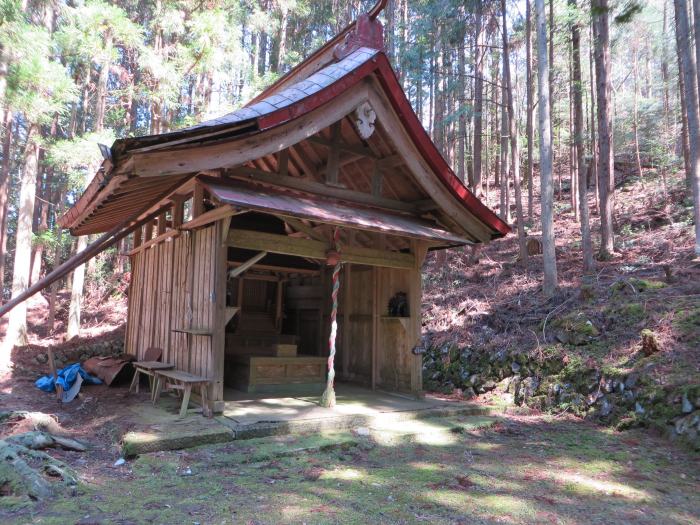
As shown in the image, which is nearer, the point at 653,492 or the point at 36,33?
the point at 653,492

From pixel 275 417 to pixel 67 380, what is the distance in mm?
4624

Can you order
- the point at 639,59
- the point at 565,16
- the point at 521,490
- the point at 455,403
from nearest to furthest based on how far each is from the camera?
the point at 521,490, the point at 455,403, the point at 565,16, the point at 639,59

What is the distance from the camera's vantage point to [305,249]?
6406 mm

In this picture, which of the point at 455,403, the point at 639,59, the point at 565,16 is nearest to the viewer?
the point at 455,403

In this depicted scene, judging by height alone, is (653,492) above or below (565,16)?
below

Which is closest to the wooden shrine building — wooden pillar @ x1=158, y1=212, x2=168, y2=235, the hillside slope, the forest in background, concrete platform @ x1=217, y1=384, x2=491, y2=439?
wooden pillar @ x1=158, y1=212, x2=168, y2=235

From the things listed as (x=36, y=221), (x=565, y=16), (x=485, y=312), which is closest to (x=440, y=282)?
(x=485, y=312)

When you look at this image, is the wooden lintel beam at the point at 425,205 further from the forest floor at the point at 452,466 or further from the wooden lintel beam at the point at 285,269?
the wooden lintel beam at the point at 285,269

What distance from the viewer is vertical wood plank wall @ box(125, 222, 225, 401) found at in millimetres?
5812

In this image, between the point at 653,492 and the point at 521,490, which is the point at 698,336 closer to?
the point at 653,492

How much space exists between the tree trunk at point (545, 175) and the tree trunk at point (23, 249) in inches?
515

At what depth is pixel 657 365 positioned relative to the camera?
6.22 m

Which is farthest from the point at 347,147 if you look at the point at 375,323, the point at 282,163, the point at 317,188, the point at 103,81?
the point at 103,81

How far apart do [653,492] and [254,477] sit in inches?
138
